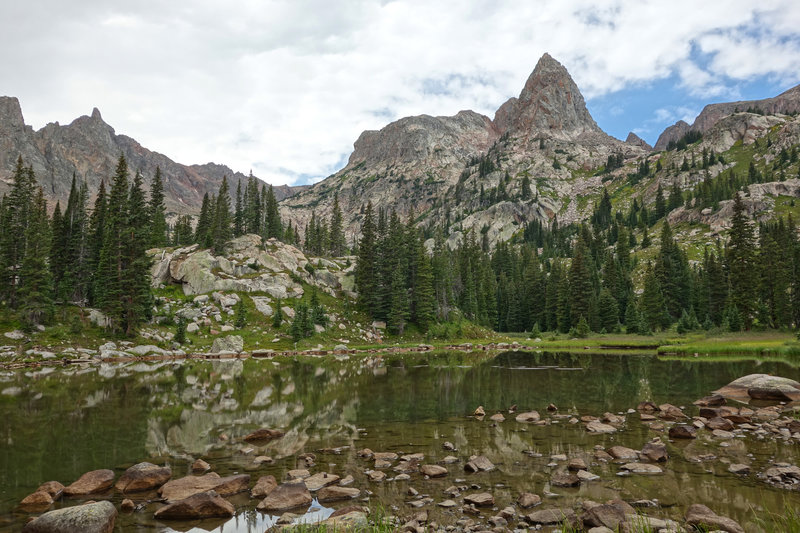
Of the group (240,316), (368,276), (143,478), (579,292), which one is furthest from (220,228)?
(143,478)

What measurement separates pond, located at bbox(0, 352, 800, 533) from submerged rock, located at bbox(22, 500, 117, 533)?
0.70 meters

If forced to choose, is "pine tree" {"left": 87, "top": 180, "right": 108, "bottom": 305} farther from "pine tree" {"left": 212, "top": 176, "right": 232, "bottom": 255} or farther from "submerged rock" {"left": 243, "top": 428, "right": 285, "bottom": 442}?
"submerged rock" {"left": 243, "top": 428, "right": 285, "bottom": 442}

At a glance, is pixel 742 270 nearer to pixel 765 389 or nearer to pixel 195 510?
pixel 765 389

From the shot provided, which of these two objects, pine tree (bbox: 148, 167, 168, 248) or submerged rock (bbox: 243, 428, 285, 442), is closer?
submerged rock (bbox: 243, 428, 285, 442)

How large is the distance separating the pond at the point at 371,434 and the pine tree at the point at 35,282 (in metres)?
21.5

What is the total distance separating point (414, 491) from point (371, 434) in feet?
25.3

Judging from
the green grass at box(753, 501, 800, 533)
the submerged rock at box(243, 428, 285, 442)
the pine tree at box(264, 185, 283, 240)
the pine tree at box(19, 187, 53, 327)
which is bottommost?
the submerged rock at box(243, 428, 285, 442)

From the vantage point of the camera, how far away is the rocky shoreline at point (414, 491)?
1059 centimetres

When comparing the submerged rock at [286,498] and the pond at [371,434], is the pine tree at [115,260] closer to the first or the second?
the pond at [371,434]

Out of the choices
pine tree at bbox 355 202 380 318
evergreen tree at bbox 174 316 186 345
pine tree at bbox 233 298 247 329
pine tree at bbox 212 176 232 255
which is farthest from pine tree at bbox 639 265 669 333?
pine tree at bbox 212 176 232 255

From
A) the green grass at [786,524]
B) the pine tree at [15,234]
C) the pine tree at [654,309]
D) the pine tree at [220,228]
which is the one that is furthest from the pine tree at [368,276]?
the green grass at [786,524]

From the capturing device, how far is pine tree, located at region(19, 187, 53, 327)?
58.8m

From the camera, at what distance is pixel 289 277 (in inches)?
3976

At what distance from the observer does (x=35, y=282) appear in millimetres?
59719
